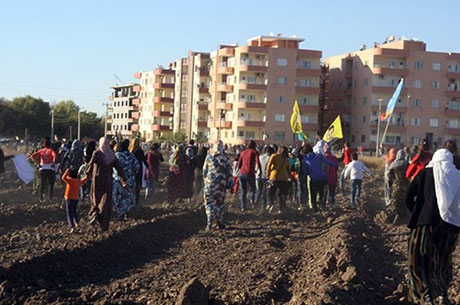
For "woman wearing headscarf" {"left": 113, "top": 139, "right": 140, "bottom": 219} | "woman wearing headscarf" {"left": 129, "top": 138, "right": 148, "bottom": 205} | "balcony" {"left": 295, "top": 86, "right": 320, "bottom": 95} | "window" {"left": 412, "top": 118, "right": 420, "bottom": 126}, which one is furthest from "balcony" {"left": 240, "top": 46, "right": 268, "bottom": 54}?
"woman wearing headscarf" {"left": 113, "top": 139, "right": 140, "bottom": 219}

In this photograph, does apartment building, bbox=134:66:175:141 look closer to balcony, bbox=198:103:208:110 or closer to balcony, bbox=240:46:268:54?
balcony, bbox=198:103:208:110

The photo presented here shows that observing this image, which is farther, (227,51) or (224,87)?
(224,87)

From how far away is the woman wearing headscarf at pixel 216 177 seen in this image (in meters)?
15.7

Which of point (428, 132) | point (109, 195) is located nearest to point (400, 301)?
point (109, 195)

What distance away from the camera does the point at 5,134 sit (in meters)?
103

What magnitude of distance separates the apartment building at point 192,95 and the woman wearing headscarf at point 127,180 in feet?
234

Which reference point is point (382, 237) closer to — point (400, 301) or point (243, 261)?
point (243, 261)

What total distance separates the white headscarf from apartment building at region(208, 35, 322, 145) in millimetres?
68891

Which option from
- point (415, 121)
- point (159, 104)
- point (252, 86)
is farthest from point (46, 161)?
point (159, 104)

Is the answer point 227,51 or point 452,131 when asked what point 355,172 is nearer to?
point 452,131

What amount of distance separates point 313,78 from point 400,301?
72.1 metres

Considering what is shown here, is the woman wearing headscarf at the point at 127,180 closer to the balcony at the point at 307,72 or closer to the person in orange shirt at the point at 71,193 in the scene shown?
the person in orange shirt at the point at 71,193

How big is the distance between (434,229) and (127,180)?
860 centimetres

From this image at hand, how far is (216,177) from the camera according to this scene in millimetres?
15672
